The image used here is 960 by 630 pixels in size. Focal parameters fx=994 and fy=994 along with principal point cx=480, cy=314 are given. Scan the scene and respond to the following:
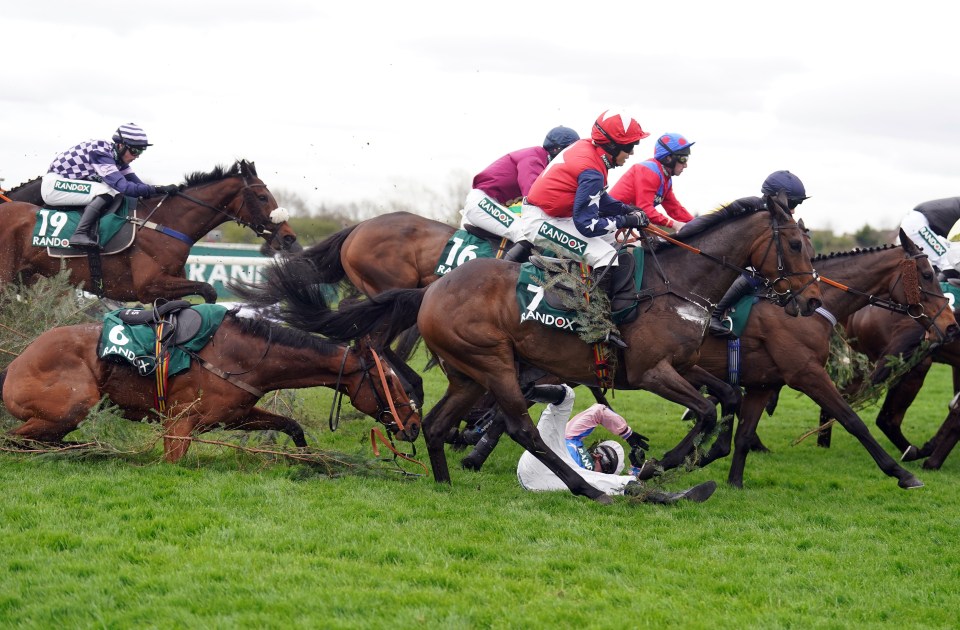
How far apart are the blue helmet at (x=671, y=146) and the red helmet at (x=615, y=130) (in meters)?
1.75

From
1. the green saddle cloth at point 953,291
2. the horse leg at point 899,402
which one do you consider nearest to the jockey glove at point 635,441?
the horse leg at point 899,402

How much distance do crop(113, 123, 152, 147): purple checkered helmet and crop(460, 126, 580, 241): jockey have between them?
3.00 metres

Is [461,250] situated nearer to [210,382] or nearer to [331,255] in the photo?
[331,255]

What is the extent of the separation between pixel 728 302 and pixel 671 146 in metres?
1.54

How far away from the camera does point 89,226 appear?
341 inches

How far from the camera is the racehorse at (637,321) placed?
634cm

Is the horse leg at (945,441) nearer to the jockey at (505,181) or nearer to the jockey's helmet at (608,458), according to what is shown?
the jockey's helmet at (608,458)

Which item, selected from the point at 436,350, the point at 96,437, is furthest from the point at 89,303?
the point at 436,350

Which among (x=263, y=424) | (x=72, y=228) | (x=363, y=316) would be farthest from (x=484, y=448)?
(x=72, y=228)

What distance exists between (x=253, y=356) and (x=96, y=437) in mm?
1100

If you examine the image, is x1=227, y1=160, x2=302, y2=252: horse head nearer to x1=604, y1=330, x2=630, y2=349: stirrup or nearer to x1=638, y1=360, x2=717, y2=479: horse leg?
x1=604, y1=330, x2=630, y2=349: stirrup

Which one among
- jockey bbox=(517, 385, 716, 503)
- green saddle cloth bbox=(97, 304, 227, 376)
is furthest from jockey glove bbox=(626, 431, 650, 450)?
green saddle cloth bbox=(97, 304, 227, 376)

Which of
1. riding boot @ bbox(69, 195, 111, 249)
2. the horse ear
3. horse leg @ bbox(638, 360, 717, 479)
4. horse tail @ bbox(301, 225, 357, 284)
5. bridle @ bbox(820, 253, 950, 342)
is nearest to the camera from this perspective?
horse leg @ bbox(638, 360, 717, 479)

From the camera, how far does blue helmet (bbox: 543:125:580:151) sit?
8.95m
